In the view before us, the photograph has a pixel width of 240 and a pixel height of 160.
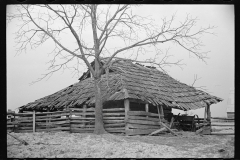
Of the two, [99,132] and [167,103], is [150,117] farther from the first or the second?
[99,132]

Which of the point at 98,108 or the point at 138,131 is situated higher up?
the point at 98,108

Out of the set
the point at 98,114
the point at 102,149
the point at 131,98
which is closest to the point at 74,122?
the point at 98,114

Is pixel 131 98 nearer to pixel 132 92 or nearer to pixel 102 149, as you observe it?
pixel 132 92

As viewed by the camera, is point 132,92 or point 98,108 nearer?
point 98,108

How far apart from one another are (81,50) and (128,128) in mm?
5001

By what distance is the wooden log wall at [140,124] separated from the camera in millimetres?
14109

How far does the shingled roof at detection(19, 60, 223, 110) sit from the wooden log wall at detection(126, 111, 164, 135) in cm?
96

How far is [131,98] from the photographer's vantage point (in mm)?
14352

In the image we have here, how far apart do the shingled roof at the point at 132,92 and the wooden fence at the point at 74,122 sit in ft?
2.43

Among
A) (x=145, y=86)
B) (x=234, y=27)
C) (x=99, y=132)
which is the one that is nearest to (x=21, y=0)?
(x=234, y=27)

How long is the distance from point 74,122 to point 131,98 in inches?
154

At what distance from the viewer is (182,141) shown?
504 inches

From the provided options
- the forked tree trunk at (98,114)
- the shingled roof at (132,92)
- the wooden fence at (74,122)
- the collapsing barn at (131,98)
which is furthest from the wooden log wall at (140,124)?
the forked tree trunk at (98,114)
